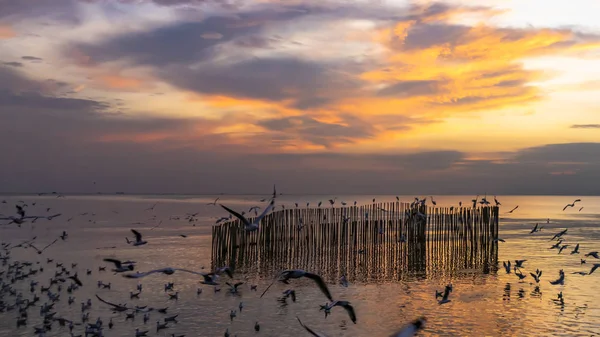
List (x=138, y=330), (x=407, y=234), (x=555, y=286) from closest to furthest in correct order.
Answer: (x=138, y=330) < (x=555, y=286) < (x=407, y=234)

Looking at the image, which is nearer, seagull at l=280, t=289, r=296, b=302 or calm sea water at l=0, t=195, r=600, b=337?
seagull at l=280, t=289, r=296, b=302

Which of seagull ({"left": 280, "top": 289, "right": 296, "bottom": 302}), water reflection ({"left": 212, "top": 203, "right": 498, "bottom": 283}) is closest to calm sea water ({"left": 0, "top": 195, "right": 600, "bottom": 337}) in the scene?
seagull ({"left": 280, "top": 289, "right": 296, "bottom": 302})

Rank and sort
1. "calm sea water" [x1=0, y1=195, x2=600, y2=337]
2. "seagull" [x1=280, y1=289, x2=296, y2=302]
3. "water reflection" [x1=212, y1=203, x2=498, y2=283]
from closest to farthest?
"seagull" [x1=280, y1=289, x2=296, y2=302] → "calm sea water" [x1=0, y1=195, x2=600, y2=337] → "water reflection" [x1=212, y1=203, x2=498, y2=283]

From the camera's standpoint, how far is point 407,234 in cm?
3550

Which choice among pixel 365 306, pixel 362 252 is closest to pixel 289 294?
pixel 365 306

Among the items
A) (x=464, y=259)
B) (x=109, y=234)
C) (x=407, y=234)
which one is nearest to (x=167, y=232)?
(x=109, y=234)

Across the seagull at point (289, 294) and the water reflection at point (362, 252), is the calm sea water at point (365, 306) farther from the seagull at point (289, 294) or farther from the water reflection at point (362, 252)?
the water reflection at point (362, 252)

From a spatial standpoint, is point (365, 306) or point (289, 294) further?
point (365, 306)

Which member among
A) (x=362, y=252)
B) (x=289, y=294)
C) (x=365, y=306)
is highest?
(x=289, y=294)

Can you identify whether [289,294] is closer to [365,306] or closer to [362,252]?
[365,306]

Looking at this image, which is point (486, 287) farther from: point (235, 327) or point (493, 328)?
point (235, 327)

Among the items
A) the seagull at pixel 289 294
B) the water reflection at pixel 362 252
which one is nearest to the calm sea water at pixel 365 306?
the seagull at pixel 289 294

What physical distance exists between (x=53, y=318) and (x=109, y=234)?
2937cm

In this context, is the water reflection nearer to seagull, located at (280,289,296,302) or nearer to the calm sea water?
the calm sea water
